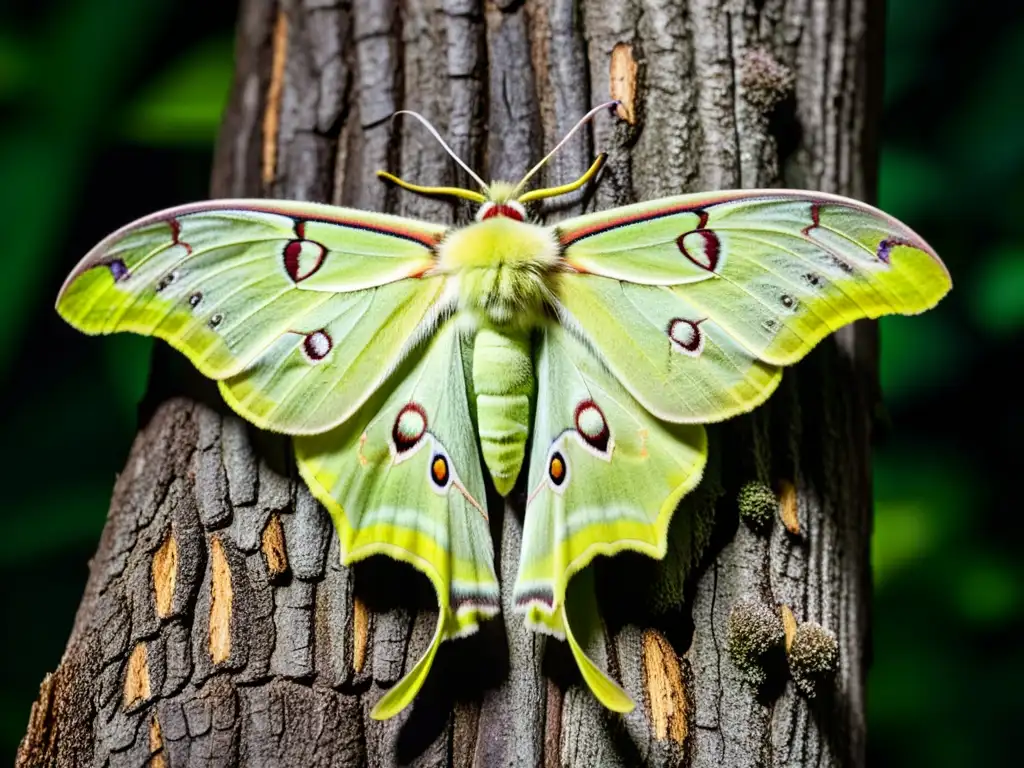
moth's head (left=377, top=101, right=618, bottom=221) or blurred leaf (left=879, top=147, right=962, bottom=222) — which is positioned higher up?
blurred leaf (left=879, top=147, right=962, bottom=222)

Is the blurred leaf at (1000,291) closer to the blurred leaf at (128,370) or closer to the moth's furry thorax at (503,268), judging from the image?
the moth's furry thorax at (503,268)

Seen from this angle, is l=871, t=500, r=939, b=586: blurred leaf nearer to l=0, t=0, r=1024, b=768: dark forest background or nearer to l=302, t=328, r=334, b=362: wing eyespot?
l=0, t=0, r=1024, b=768: dark forest background

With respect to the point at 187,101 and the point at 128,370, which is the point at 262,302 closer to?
the point at 128,370

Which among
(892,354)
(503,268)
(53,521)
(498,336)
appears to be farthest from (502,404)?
(53,521)

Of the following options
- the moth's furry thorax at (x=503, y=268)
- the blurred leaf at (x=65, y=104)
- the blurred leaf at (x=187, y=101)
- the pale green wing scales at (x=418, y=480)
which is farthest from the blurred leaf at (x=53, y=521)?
the moth's furry thorax at (x=503, y=268)

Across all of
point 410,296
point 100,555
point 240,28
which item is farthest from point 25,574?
point 410,296

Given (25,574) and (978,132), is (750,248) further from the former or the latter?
(25,574)

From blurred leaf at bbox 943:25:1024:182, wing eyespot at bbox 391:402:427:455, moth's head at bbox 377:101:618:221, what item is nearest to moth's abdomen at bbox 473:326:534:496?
wing eyespot at bbox 391:402:427:455
